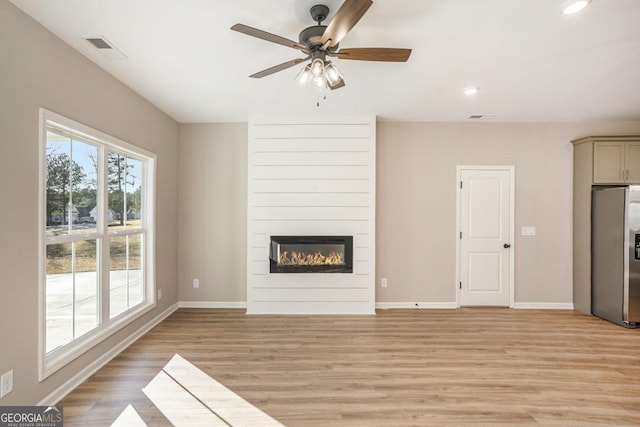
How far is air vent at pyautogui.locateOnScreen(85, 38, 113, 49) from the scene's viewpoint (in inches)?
84.6

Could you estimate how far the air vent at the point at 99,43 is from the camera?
2148 mm

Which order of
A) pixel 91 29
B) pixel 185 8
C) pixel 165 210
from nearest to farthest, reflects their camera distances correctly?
1. pixel 185 8
2. pixel 91 29
3. pixel 165 210

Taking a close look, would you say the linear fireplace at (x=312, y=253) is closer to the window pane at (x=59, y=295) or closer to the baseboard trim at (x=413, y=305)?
the baseboard trim at (x=413, y=305)

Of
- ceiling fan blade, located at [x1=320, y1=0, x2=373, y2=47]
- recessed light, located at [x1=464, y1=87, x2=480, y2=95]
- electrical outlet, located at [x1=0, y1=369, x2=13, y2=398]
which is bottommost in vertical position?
electrical outlet, located at [x1=0, y1=369, x2=13, y2=398]

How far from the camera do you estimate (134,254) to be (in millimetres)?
3311

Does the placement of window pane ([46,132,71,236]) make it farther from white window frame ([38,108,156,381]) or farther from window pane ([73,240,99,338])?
window pane ([73,240,99,338])

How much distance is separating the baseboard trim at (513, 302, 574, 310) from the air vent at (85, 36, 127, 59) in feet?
18.1

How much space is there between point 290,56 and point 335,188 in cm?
191

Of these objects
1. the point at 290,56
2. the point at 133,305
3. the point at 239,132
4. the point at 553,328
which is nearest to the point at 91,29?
the point at 290,56

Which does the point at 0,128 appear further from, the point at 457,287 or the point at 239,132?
the point at 457,287

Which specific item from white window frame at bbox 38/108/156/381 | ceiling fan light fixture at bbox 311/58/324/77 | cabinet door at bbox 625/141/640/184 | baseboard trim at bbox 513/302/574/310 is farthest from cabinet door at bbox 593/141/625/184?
white window frame at bbox 38/108/156/381

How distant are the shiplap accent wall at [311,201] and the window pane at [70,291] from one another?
1751mm

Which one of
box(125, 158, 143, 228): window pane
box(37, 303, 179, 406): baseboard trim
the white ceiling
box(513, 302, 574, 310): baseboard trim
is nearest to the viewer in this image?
the white ceiling

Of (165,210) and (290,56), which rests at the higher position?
(290,56)
